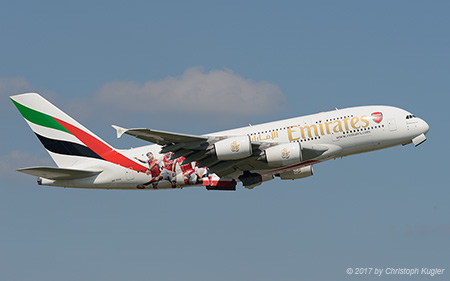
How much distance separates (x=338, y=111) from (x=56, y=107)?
21360 millimetres

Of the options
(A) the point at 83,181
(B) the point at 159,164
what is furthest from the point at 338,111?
(A) the point at 83,181

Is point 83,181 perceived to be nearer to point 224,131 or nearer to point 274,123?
point 224,131

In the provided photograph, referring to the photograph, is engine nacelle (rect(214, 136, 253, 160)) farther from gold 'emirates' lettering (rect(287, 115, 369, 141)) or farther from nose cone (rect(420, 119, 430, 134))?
nose cone (rect(420, 119, 430, 134))

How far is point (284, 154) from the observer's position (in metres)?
41.4

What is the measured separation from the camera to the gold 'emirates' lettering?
42.7 metres

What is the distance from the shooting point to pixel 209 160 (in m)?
42.5

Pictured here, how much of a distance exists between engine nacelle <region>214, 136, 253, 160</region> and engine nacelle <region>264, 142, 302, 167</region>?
1.45 metres

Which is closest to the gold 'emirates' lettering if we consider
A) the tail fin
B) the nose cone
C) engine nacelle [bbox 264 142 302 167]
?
engine nacelle [bbox 264 142 302 167]

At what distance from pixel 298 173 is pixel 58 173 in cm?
1691

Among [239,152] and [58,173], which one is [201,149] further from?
[58,173]

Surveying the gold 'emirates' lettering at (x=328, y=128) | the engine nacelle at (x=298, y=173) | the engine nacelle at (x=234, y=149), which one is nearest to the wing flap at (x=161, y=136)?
the engine nacelle at (x=234, y=149)

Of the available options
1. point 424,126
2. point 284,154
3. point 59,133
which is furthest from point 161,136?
point 424,126

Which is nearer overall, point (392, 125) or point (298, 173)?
point (392, 125)

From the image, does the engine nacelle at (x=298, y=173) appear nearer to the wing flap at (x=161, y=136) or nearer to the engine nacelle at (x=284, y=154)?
the engine nacelle at (x=284, y=154)
